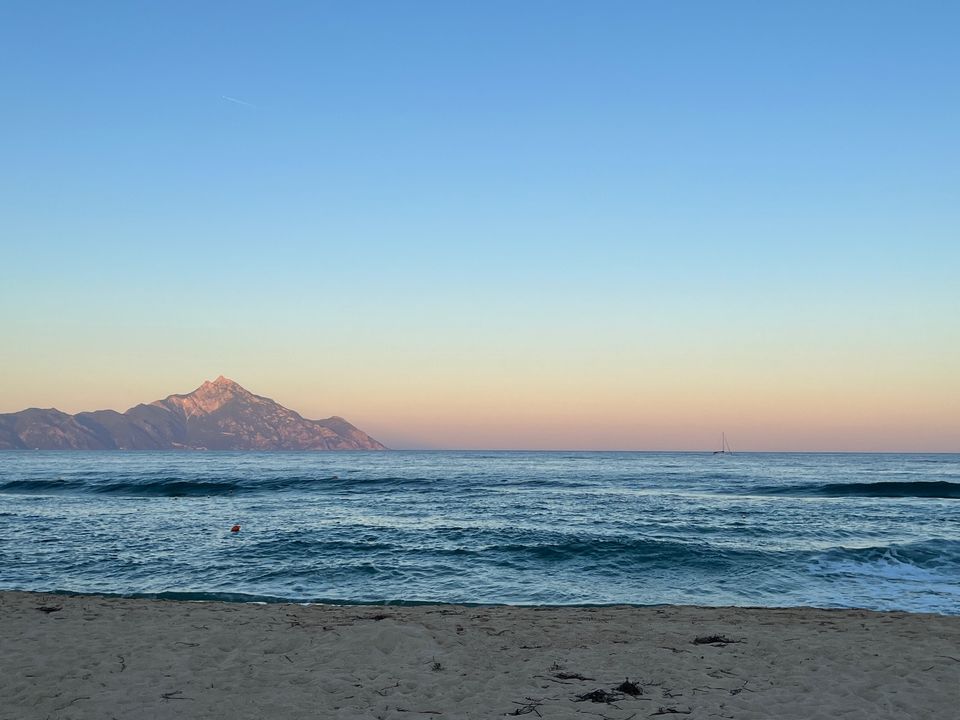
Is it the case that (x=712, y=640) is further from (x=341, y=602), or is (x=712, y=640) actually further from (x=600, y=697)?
(x=341, y=602)

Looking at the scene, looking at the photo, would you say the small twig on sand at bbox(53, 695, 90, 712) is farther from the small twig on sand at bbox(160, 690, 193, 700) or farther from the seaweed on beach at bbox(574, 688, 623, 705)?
the seaweed on beach at bbox(574, 688, 623, 705)

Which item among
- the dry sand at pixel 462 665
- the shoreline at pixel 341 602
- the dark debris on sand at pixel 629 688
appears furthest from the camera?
the shoreline at pixel 341 602

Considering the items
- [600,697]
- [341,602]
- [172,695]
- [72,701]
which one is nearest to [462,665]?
[600,697]

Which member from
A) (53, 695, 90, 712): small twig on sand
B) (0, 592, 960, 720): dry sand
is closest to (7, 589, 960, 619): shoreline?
(0, 592, 960, 720): dry sand

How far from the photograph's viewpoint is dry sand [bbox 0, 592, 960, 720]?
771 cm

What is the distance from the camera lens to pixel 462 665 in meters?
9.48

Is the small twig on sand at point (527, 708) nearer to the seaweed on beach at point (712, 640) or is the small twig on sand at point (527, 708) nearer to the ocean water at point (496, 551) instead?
the seaweed on beach at point (712, 640)

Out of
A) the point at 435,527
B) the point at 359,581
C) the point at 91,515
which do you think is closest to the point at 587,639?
the point at 359,581

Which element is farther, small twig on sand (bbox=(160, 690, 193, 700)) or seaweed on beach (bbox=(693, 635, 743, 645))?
seaweed on beach (bbox=(693, 635, 743, 645))

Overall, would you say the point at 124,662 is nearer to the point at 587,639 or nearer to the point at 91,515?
the point at 587,639

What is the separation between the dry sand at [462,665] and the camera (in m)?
7.71

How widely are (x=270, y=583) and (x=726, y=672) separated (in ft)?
42.1

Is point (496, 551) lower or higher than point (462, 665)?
lower

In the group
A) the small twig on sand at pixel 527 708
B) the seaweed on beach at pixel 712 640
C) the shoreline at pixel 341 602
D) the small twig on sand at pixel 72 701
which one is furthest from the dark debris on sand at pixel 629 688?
the small twig on sand at pixel 72 701
